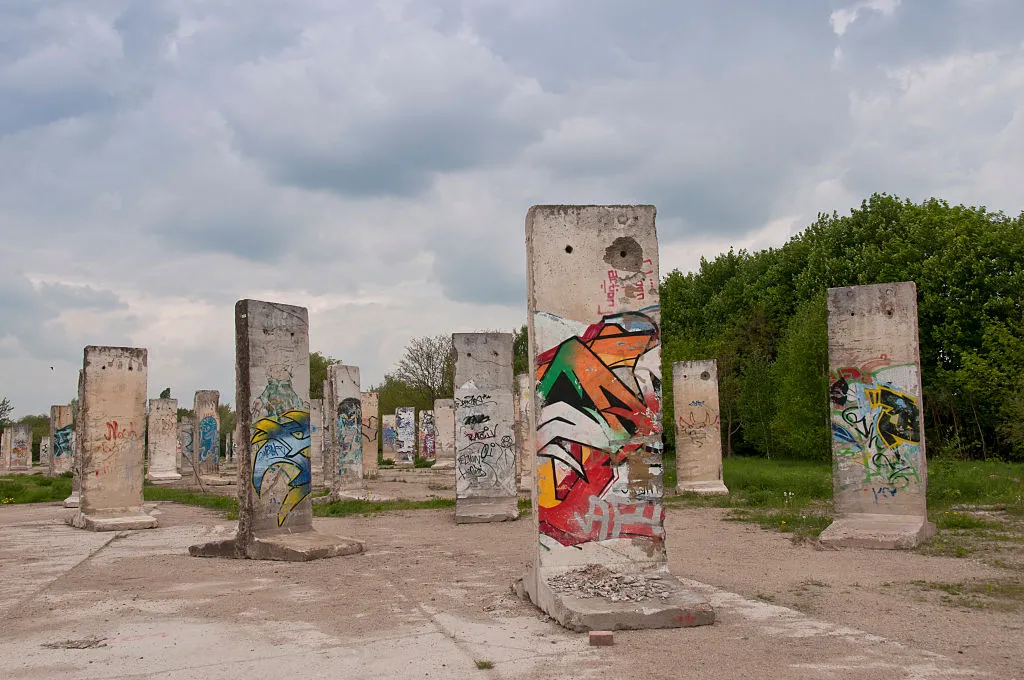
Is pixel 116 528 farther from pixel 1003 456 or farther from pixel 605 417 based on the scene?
pixel 1003 456

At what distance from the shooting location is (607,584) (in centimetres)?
554

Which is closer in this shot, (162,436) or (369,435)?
(369,435)

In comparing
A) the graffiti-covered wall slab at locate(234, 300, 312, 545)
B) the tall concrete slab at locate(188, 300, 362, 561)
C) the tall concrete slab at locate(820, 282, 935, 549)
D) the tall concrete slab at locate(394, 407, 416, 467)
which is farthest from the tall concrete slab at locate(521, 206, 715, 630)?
the tall concrete slab at locate(394, 407, 416, 467)

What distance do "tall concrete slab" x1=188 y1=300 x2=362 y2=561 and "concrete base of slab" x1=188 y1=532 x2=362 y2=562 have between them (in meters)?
0.01

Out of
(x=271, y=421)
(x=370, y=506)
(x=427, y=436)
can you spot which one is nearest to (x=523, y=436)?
(x=370, y=506)

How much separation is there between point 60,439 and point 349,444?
1370 cm

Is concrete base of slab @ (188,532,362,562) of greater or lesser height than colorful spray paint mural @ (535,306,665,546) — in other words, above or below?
below

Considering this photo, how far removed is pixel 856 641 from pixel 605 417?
225 cm

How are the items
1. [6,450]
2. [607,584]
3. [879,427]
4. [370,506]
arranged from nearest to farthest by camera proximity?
[607,584], [879,427], [370,506], [6,450]

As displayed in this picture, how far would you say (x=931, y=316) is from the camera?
20781 millimetres

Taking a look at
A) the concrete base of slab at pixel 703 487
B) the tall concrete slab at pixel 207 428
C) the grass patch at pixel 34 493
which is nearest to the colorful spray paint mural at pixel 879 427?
the concrete base of slab at pixel 703 487

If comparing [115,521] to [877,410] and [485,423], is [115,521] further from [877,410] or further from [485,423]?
[877,410]

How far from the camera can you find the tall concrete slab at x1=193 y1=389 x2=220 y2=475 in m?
25.9

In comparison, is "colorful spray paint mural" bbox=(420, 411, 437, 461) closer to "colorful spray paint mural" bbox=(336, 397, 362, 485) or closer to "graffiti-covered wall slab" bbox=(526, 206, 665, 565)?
"colorful spray paint mural" bbox=(336, 397, 362, 485)
